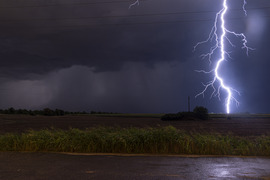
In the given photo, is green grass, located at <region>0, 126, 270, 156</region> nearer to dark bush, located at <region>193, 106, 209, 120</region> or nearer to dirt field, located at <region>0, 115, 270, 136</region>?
dirt field, located at <region>0, 115, 270, 136</region>

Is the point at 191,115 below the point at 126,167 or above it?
above

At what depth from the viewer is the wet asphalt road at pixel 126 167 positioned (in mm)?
5910

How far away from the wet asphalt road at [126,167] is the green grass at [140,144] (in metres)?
1.04

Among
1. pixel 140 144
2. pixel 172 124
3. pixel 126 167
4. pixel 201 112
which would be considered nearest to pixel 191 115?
pixel 201 112

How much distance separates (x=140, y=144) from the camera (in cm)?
949

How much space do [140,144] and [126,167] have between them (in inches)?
110

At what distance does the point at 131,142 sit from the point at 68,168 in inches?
128

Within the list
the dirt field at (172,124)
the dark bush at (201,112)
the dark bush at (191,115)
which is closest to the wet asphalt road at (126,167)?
the dirt field at (172,124)

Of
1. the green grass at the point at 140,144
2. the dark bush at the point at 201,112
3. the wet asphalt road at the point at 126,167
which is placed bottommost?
the wet asphalt road at the point at 126,167

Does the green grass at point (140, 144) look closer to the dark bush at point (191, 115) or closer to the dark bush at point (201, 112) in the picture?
the dark bush at point (191, 115)

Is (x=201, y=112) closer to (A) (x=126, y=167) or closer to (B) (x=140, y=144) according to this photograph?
(B) (x=140, y=144)

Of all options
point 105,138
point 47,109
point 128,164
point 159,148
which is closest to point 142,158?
point 128,164

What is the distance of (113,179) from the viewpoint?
5.63m

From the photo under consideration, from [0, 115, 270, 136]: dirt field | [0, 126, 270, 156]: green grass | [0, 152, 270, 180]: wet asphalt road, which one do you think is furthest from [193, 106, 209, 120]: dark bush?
[0, 152, 270, 180]: wet asphalt road
